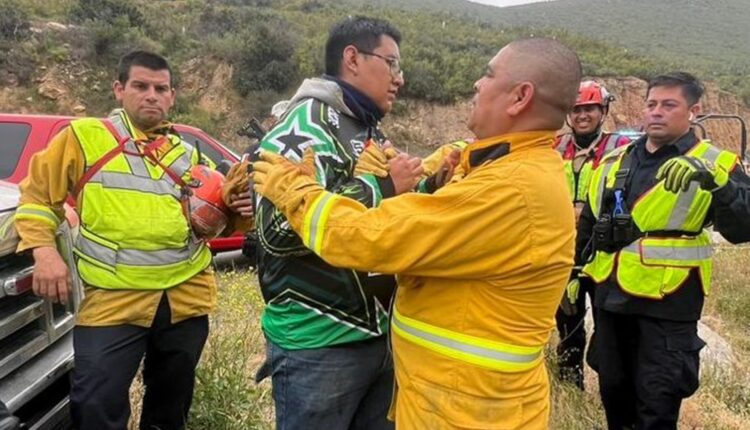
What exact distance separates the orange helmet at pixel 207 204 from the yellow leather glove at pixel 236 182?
0.10 meters

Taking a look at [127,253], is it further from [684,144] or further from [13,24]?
[13,24]

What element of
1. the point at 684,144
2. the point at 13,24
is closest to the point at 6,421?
the point at 684,144

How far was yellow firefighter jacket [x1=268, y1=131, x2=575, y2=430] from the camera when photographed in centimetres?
158

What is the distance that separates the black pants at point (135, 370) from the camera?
7.91 ft

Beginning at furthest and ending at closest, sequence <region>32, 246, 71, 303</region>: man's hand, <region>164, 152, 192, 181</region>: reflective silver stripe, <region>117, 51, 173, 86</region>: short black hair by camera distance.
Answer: <region>117, 51, 173, 86</region>: short black hair < <region>164, 152, 192, 181</region>: reflective silver stripe < <region>32, 246, 71, 303</region>: man's hand

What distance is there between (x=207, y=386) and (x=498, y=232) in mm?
2010

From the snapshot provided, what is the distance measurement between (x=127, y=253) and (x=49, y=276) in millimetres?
330

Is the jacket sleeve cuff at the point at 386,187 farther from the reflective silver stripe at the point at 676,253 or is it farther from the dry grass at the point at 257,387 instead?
the reflective silver stripe at the point at 676,253

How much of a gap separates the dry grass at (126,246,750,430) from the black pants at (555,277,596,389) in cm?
12

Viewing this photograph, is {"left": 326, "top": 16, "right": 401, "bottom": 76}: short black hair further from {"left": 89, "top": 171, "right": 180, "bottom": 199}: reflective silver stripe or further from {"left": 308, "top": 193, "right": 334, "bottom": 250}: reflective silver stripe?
{"left": 89, "top": 171, "right": 180, "bottom": 199}: reflective silver stripe

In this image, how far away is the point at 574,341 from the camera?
14.6ft

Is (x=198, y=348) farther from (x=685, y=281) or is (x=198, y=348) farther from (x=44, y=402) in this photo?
(x=685, y=281)

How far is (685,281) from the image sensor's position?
3.18 metres

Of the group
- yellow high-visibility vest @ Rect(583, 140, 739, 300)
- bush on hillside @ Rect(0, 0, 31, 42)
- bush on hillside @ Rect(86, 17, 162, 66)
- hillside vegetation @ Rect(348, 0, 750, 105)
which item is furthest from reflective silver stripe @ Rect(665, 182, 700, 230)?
hillside vegetation @ Rect(348, 0, 750, 105)
